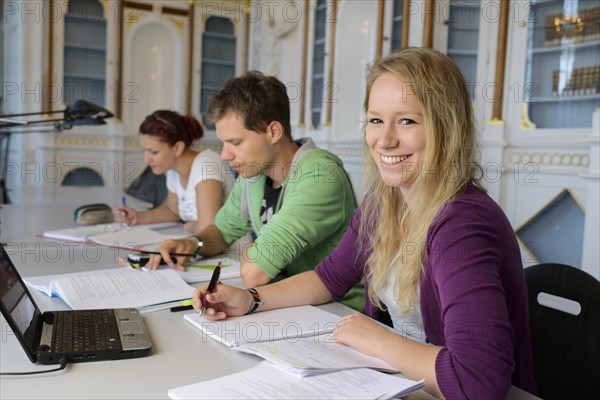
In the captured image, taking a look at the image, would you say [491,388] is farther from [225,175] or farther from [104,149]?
[104,149]

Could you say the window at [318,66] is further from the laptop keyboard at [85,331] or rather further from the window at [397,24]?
the laptop keyboard at [85,331]

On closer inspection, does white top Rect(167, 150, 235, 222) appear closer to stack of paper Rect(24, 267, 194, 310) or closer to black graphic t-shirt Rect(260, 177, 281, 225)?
black graphic t-shirt Rect(260, 177, 281, 225)

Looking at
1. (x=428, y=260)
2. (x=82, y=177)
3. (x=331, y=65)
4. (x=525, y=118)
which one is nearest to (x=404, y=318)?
(x=428, y=260)

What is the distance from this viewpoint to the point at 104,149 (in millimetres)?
5902

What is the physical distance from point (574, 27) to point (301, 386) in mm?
3064

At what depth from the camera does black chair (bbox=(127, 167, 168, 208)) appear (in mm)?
3215

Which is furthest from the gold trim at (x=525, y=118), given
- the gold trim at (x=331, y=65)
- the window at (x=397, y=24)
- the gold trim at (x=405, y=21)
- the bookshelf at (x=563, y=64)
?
the gold trim at (x=331, y=65)

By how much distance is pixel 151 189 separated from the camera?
130 inches

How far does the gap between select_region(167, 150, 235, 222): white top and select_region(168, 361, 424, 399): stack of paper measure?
160 centimetres

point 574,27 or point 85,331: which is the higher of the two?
point 574,27

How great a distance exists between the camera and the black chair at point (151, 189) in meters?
3.21

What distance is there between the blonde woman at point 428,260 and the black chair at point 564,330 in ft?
0.50

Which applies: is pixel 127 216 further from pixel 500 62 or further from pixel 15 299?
pixel 500 62

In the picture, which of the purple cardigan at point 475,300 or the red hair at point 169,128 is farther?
the red hair at point 169,128
